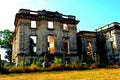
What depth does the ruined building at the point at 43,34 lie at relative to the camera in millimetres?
30672

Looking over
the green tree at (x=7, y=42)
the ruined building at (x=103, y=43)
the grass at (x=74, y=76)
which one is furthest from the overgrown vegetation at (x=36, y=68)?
the green tree at (x=7, y=42)

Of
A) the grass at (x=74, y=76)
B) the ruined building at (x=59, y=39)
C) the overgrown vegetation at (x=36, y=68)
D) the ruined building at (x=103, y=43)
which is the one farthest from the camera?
the ruined building at (x=103, y=43)

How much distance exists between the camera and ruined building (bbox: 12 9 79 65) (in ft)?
101

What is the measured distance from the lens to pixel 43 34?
106 feet

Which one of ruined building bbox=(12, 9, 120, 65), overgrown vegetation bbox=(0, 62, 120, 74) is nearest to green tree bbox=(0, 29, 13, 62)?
ruined building bbox=(12, 9, 120, 65)

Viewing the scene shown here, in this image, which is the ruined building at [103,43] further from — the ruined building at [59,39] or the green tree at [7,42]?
the green tree at [7,42]

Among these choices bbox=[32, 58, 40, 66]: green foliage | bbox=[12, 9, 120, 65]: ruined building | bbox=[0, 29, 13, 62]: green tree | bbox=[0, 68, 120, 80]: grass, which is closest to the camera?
bbox=[0, 68, 120, 80]: grass

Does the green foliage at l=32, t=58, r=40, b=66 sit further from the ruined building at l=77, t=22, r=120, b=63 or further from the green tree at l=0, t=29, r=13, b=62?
the green tree at l=0, t=29, r=13, b=62

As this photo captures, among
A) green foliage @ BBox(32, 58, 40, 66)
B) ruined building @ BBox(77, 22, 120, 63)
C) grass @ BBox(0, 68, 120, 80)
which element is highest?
ruined building @ BBox(77, 22, 120, 63)

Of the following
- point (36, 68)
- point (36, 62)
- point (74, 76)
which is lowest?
point (74, 76)

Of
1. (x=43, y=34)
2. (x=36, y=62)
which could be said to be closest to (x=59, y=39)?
(x=43, y=34)

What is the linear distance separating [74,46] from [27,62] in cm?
882

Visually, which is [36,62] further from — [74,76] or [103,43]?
[103,43]

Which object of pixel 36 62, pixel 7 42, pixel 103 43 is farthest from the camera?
pixel 7 42
